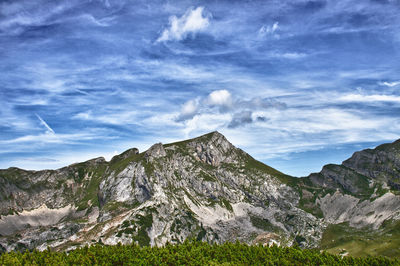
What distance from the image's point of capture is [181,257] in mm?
109375

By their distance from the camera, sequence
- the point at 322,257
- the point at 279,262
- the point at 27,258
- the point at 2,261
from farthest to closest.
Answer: the point at 322,257 → the point at 279,262 → the point at 27,258 → the point at 2,261

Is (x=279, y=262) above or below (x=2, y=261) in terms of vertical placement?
below

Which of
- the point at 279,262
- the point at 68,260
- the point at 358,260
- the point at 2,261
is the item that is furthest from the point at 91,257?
the point at 358,260

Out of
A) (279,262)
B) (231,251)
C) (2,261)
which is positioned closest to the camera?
(2,261)

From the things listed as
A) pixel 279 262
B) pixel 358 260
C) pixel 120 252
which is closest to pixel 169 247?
pixel 120 252

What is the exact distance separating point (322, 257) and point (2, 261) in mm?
115411

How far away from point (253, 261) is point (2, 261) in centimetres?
8728

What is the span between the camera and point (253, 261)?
399ft

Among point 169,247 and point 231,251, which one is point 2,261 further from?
point 231,251

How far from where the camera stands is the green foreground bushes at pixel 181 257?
105125mm

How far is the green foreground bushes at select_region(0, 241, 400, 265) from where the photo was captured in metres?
105

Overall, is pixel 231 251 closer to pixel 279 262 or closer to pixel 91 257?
pixel 279 262

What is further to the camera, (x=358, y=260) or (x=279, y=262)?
(x=358, y=260)

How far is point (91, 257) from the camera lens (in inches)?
4269
